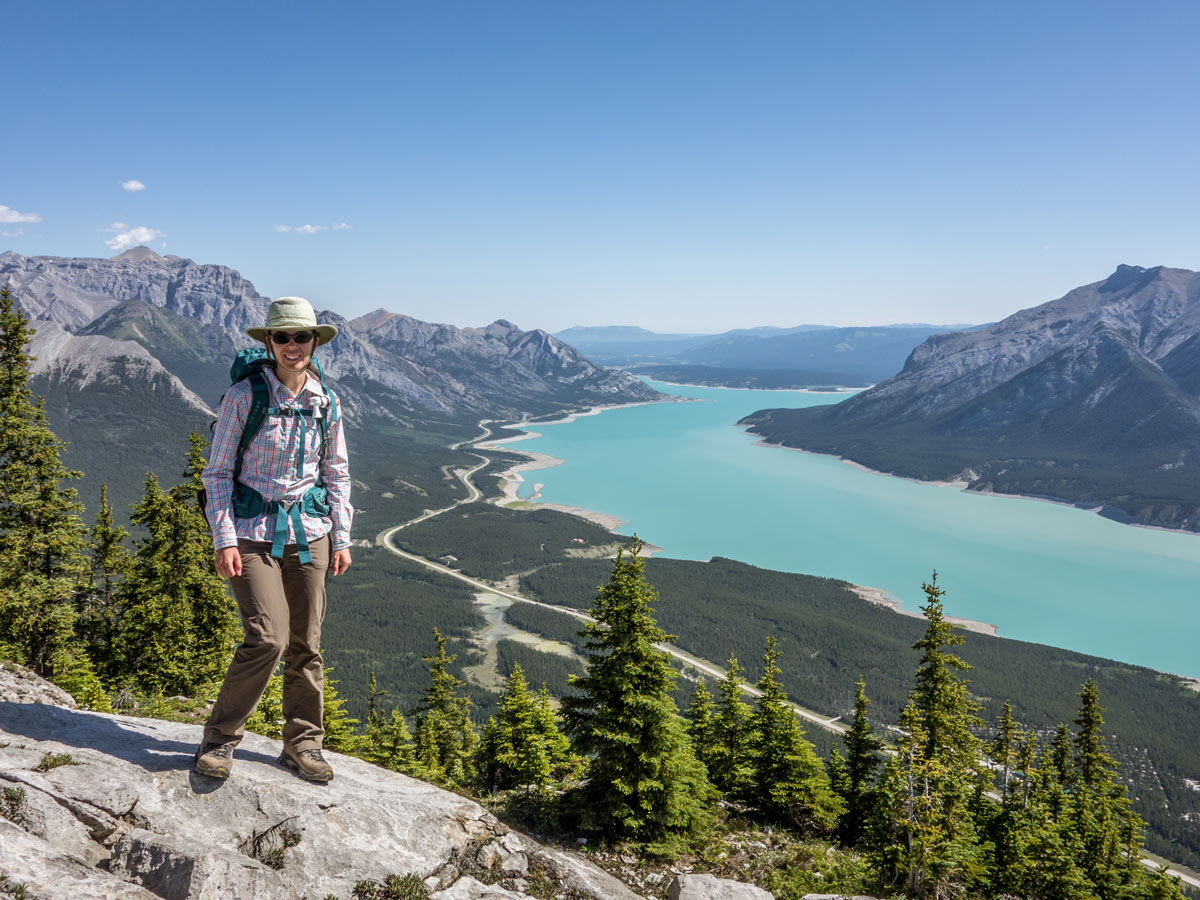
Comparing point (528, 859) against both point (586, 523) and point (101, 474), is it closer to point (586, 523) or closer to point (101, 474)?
point (586, 523)

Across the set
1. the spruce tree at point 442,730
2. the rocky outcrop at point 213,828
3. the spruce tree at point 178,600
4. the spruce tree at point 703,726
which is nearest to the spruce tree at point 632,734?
the rocky outcrop at point 213,828

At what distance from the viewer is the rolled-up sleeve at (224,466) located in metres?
6.34

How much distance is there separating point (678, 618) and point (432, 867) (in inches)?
4507

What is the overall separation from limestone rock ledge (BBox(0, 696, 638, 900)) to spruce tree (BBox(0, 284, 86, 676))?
17847mm

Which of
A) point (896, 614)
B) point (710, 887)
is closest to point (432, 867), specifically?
point (710, 887)

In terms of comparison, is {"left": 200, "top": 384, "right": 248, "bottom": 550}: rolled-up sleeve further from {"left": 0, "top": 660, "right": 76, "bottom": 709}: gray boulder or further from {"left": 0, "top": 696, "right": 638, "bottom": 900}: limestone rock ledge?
{"left": 0, "top": 660, "right": 76, "bottom": 709}: gray boulder

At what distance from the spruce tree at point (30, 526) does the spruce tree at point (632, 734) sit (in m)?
18.3

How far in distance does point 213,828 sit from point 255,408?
13.4ft

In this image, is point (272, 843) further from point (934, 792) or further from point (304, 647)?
point (934, 792)

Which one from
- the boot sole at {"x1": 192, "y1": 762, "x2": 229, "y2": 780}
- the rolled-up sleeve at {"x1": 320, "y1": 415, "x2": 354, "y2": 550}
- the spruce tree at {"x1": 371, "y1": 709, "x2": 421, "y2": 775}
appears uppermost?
the rolled-up sleeve at {"x1": 320, "y1": 415, "x2": 354, "y2": 550}

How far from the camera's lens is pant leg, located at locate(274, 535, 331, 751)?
698cm

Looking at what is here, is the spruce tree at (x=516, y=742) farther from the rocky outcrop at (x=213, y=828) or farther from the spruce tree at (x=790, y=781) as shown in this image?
the rocky outcrop at (x=213, y=828)

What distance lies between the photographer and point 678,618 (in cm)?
11794

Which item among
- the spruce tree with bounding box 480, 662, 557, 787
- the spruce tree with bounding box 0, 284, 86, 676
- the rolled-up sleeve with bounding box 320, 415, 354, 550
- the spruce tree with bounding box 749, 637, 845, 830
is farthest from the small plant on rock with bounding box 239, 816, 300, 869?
the spruce tree with bounding box 0, 284, 86, 676
